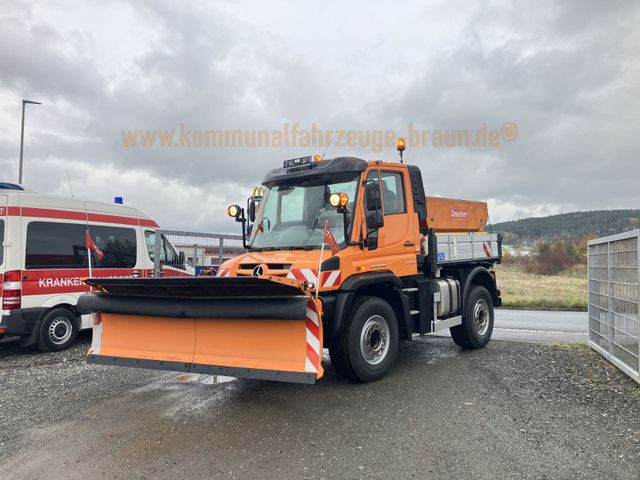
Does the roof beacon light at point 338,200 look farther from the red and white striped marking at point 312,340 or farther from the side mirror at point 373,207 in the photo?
the red and white striped marking at point 312,340

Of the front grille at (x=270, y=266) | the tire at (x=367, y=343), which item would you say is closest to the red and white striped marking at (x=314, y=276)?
the front grille at (x=270, y=266)

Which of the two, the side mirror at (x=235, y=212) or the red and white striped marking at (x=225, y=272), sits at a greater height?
the side mirror at (x=235, y=212)

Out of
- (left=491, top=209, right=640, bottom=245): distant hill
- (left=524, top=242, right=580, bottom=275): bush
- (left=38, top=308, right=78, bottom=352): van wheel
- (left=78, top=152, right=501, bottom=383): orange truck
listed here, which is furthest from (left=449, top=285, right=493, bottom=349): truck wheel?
(left=491, top=209, right=640, bottom=245): distant hill

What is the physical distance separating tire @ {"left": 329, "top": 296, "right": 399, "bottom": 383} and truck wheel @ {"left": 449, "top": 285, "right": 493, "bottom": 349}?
2.27 m

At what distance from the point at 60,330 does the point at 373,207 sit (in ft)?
20.4

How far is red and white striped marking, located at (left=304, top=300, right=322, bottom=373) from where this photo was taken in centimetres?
461

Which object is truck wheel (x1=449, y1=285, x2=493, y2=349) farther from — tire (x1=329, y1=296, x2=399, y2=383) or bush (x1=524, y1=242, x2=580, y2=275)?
bush (x1=524, y1=242, x2=580, y2=275)

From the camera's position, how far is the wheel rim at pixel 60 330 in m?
8.38

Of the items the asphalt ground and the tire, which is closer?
the asphalt ground

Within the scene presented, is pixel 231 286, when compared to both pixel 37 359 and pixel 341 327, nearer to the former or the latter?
pixel 341 327

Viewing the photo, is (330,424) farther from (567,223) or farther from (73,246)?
(567,223)

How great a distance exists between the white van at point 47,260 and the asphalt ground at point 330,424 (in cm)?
141

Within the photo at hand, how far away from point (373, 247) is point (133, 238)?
20.8 feet

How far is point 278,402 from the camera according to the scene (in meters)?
5.30
